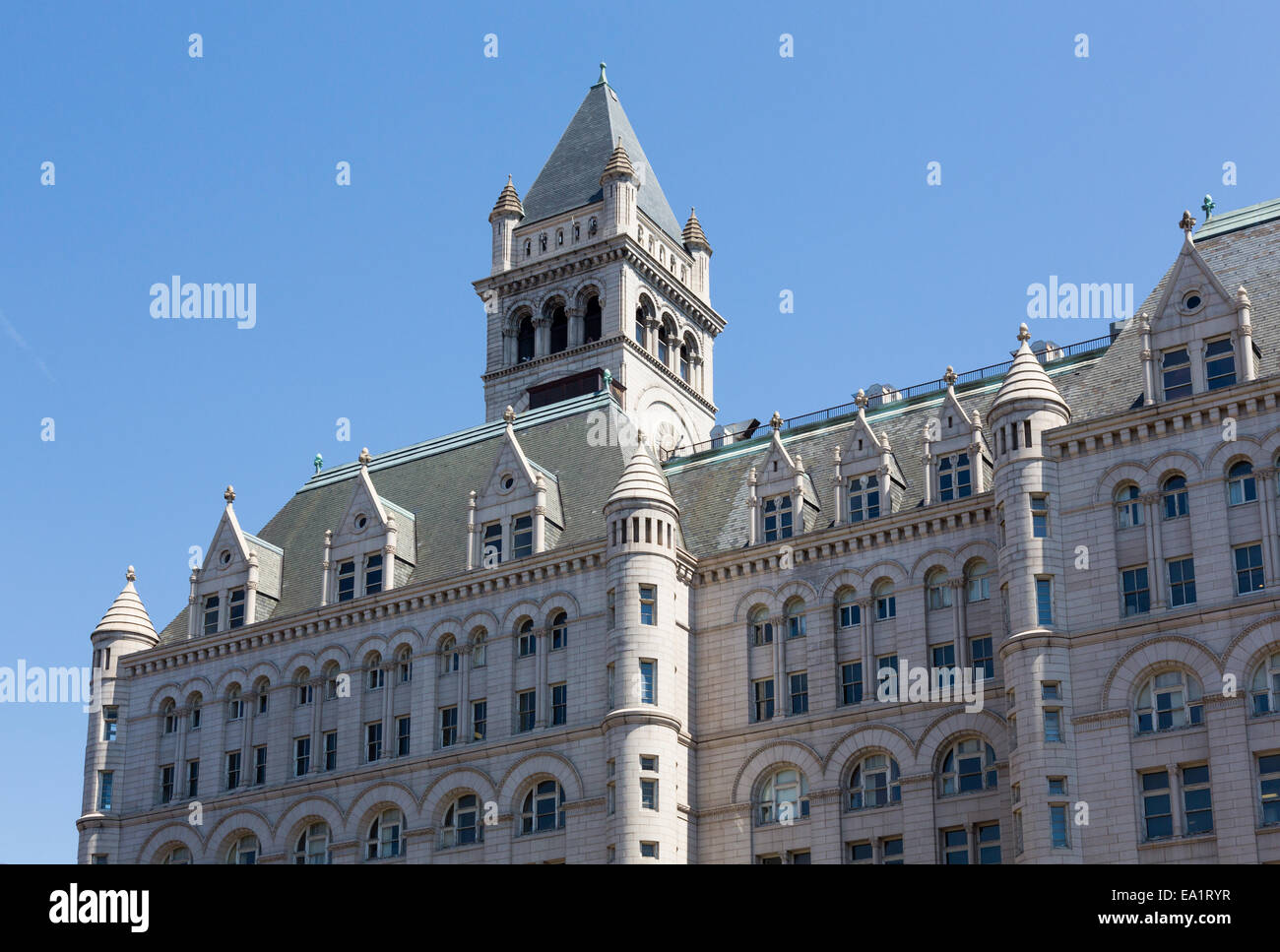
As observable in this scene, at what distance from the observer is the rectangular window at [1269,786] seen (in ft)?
201

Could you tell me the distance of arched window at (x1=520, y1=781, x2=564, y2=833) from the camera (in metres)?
76.2

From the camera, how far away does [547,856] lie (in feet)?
247

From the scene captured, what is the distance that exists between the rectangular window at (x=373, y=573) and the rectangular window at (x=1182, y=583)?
3486 centimetres

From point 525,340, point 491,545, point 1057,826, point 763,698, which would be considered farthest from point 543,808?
point 525,340

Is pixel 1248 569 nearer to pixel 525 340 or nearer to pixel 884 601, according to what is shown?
pixel 884 601

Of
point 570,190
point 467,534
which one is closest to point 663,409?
point 570,190

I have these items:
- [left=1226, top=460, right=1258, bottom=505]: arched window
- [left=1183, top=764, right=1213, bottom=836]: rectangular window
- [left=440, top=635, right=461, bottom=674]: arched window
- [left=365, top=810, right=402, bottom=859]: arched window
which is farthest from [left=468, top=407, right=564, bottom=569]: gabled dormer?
[left=1183, top=764, right=1213, bottom=836]: rectangular window

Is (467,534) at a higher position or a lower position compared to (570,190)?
lower

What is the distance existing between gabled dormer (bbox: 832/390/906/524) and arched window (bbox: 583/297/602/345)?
125 ft

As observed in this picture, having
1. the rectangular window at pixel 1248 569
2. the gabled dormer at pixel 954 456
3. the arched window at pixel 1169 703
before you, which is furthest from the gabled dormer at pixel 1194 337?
the arched window at pixel 1169 703

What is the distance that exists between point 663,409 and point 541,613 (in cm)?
3601

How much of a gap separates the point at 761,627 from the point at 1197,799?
65.0ft
